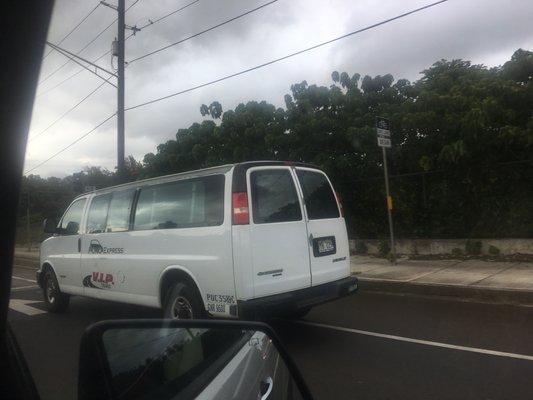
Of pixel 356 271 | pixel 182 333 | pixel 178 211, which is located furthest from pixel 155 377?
pixel 356 271

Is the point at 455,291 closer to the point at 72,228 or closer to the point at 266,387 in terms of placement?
the point at 72,228

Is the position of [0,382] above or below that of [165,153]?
below

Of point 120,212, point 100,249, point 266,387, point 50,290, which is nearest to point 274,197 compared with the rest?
point 120,212

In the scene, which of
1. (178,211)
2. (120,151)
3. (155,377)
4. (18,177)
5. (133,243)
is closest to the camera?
(18,177)

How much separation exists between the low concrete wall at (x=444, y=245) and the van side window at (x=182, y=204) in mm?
7379

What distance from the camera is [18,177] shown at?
1.34 metres

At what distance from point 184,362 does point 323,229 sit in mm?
4304

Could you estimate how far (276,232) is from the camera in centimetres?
541

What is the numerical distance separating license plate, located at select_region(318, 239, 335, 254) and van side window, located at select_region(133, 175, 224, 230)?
1.26m

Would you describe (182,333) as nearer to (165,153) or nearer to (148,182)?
(148,182)

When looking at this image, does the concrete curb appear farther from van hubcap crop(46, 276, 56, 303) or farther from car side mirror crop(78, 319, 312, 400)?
car side mirror crop(78, 319, 312, 400)

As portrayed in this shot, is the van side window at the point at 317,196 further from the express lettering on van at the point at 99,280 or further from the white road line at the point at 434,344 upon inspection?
the express lettering on van at the point at 99,280

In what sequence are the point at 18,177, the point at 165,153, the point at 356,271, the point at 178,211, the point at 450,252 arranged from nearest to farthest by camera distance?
the point at 18,177 → the point at 178,211 → the point at 356,271 → the point at 450,252 → the point at 165,153

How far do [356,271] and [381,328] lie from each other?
4.11 meters
